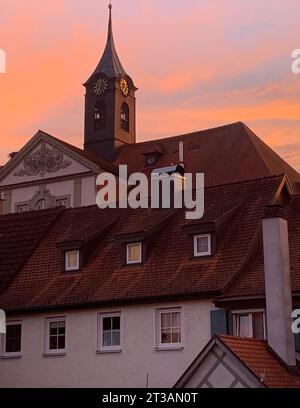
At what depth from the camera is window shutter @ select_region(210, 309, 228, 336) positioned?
2591cm

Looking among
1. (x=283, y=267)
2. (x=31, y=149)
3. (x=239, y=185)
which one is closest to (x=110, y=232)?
(x=239, y=185)

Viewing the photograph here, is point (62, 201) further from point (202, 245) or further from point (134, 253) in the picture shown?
point (202, 245)

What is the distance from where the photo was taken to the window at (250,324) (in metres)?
25.6

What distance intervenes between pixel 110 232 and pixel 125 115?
38196mm

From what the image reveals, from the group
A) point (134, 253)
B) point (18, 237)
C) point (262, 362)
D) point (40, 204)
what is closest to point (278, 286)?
point (262, 362)

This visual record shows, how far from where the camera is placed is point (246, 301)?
25.6 m

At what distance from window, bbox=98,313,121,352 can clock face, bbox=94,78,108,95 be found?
42.5 m

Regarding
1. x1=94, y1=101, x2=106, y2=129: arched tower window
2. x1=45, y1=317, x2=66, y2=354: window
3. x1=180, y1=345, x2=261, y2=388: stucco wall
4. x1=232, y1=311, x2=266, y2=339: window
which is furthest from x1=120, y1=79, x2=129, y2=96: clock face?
x1=180, y1=345, x2=261, y2=388: stucco wall

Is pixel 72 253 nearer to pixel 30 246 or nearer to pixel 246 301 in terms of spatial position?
pixel 30 246

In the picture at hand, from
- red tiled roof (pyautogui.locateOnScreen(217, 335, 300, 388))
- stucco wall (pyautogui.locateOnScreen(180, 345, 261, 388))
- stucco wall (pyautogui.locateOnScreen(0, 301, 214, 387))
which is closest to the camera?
stucco wall (pyautogui.locateOnScreen(180, 345, 261, 388))

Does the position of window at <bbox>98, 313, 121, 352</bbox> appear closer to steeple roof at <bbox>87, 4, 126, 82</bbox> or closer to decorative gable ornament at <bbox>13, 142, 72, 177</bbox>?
decorative gable ornament at <bbox>13, 142, 72, 177</bbox>

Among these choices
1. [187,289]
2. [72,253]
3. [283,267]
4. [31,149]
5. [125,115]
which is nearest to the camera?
[283,267]

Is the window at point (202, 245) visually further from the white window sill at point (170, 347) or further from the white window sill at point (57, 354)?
the white window sill at point (57, 354)

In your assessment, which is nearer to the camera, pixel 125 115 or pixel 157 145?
pixel 157 145
